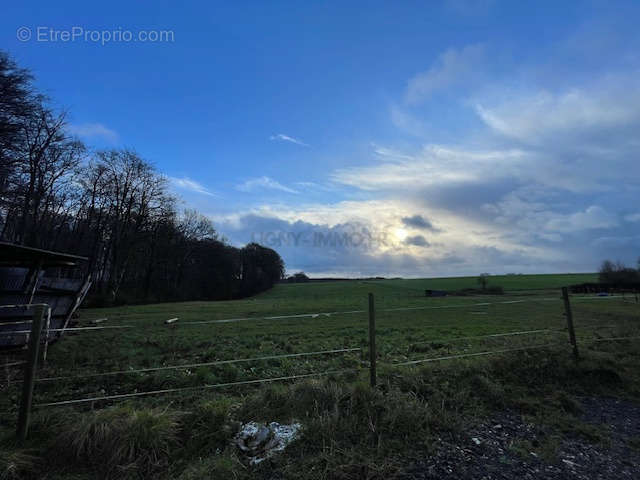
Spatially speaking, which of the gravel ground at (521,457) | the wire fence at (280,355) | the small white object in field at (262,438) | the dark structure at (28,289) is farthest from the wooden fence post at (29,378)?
the dark structure at (28,289)

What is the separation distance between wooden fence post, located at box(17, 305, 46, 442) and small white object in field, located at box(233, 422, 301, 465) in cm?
218

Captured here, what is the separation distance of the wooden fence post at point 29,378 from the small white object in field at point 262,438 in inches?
85.8

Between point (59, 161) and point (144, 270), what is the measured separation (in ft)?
57.7

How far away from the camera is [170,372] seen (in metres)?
6.71

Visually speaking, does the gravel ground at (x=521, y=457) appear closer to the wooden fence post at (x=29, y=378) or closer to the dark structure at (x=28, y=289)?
the wooden fence post at (x=29, y=378)

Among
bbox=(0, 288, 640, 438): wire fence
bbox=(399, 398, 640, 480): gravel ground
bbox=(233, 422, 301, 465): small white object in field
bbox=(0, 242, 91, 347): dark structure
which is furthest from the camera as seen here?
bbox=(0, 242, 91, 347): dark structure

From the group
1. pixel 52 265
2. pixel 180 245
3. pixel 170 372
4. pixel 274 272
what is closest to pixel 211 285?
pixel 180 245

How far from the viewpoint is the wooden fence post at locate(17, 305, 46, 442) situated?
3.56 meters

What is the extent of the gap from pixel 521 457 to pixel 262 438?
2.69 m

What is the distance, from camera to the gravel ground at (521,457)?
324 centimetres

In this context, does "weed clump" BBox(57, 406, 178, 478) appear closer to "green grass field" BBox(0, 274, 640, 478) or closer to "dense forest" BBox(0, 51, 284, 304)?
"green grass field" BBox(0, 274, 640, 478)

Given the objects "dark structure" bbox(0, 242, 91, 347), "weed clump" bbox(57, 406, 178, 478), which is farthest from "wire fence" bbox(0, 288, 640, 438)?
"weed clump" bbox(57, 406, 178, 478)

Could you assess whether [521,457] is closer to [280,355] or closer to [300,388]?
[300,388]

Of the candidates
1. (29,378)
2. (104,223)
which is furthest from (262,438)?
(104,223)
